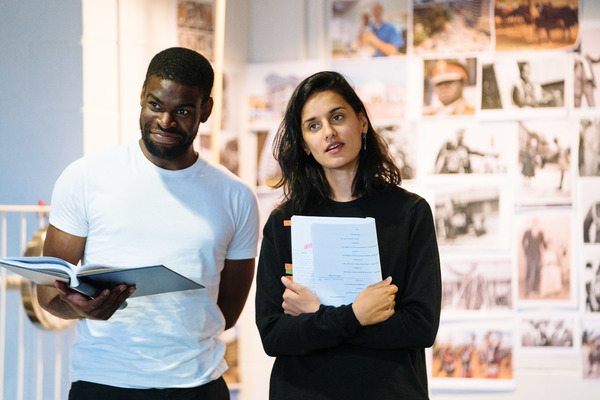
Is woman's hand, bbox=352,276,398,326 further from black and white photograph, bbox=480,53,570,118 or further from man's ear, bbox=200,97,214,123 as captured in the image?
black and white photograph, bbox=480,53,570,118

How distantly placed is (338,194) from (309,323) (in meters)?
0.31

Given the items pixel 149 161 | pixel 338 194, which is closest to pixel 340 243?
pixel 338 194

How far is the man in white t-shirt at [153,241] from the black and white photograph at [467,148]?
1600 millimetres

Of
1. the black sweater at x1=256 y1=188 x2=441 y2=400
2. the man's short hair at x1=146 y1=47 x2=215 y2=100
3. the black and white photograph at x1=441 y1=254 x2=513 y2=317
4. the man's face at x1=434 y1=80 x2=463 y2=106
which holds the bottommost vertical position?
the black and white photograph at x1=441 y1=254 x2=513 y2=317

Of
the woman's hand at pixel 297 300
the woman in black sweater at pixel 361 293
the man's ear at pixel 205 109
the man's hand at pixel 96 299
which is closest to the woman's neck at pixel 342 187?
the woman in black sweater at pixel 361 293

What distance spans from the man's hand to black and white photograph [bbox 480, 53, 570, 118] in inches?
80.4

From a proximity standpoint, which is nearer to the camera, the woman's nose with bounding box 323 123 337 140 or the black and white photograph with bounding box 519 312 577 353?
the woman's nose with bounding box 323 123 337 140

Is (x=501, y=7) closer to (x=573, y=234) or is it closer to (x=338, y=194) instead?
(x=573, y=234)

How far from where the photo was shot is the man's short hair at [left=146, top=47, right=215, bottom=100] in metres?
1.58

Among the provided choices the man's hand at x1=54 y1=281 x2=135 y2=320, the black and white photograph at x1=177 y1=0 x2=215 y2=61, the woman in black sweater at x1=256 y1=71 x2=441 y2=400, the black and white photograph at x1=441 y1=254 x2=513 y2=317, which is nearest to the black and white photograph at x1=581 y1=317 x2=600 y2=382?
the black and white photograph at x1=441 y1=254 x2=513 y2=317

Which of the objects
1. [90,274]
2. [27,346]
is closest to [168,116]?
[90,274]

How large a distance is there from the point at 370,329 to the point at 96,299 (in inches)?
21.3

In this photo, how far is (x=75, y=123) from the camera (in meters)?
2.46

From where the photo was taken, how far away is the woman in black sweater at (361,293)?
55.1 inches
